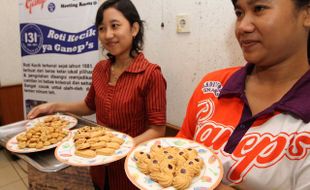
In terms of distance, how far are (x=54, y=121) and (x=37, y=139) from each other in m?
0.23

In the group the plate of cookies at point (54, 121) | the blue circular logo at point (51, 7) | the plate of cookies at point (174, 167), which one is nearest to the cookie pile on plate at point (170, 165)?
the plate of cookies at point (174, 167)

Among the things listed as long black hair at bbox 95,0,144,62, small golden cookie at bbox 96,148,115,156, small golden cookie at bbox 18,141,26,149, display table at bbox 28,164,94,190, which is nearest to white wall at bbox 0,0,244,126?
long black hair at bbox 95,0,144,62

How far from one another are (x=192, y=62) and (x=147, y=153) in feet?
3.31

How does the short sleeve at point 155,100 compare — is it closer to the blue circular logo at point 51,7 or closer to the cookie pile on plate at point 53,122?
the cookie pile on plate at point 53,122

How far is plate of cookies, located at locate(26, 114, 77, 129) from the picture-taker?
1.35 m

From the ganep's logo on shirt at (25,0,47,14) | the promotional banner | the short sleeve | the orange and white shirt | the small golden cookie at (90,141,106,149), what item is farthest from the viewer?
the ganep's logo on shirt at (25,0,47,14)

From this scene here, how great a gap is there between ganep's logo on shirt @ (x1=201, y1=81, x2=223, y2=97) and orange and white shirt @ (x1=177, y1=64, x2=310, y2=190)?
0.10ft

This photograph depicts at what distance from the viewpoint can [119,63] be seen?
1438 millimetres

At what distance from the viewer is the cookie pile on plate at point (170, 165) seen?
0.78m

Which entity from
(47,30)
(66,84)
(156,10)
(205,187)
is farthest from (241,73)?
(47,30)

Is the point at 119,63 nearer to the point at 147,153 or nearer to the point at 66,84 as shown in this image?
the point at 147,153

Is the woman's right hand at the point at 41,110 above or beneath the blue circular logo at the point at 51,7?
beneath

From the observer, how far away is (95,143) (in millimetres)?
1053

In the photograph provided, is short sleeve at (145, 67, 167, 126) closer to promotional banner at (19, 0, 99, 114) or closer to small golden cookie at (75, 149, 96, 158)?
small golden cookie at (75, 149, 96, 158)
